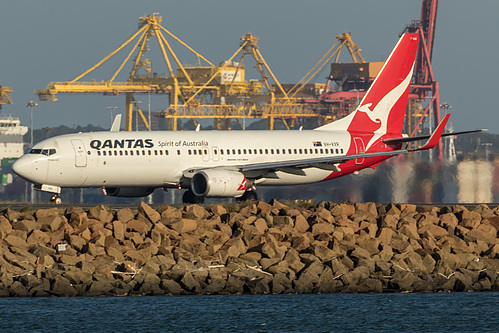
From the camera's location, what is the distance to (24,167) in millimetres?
37469

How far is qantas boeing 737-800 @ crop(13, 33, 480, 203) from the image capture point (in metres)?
38.2

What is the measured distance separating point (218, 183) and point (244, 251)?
373 inches

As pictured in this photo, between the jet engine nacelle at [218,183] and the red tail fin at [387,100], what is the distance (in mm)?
7350

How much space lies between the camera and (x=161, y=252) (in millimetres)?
28828

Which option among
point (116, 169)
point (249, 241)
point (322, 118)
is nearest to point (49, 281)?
point (249, 241)

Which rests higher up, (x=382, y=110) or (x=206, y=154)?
(x=382, y=110)

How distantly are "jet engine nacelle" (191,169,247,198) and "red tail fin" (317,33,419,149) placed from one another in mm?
7350

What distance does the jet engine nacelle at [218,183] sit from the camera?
1511 inches

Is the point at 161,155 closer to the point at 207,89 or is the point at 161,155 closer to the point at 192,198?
the point at 192,198

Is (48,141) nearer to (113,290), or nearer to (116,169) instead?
(116,169)

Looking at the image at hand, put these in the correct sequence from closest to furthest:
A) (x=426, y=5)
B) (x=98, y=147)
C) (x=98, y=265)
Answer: (x=98, y=265) → (x=98, y=147) → (x=426, y=5)

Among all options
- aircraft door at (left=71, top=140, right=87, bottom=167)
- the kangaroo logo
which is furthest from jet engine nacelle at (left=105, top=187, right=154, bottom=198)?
the kangaroo logo

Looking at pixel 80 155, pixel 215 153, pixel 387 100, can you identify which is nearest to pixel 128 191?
pixel 80 155

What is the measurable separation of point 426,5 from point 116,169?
370 feet
